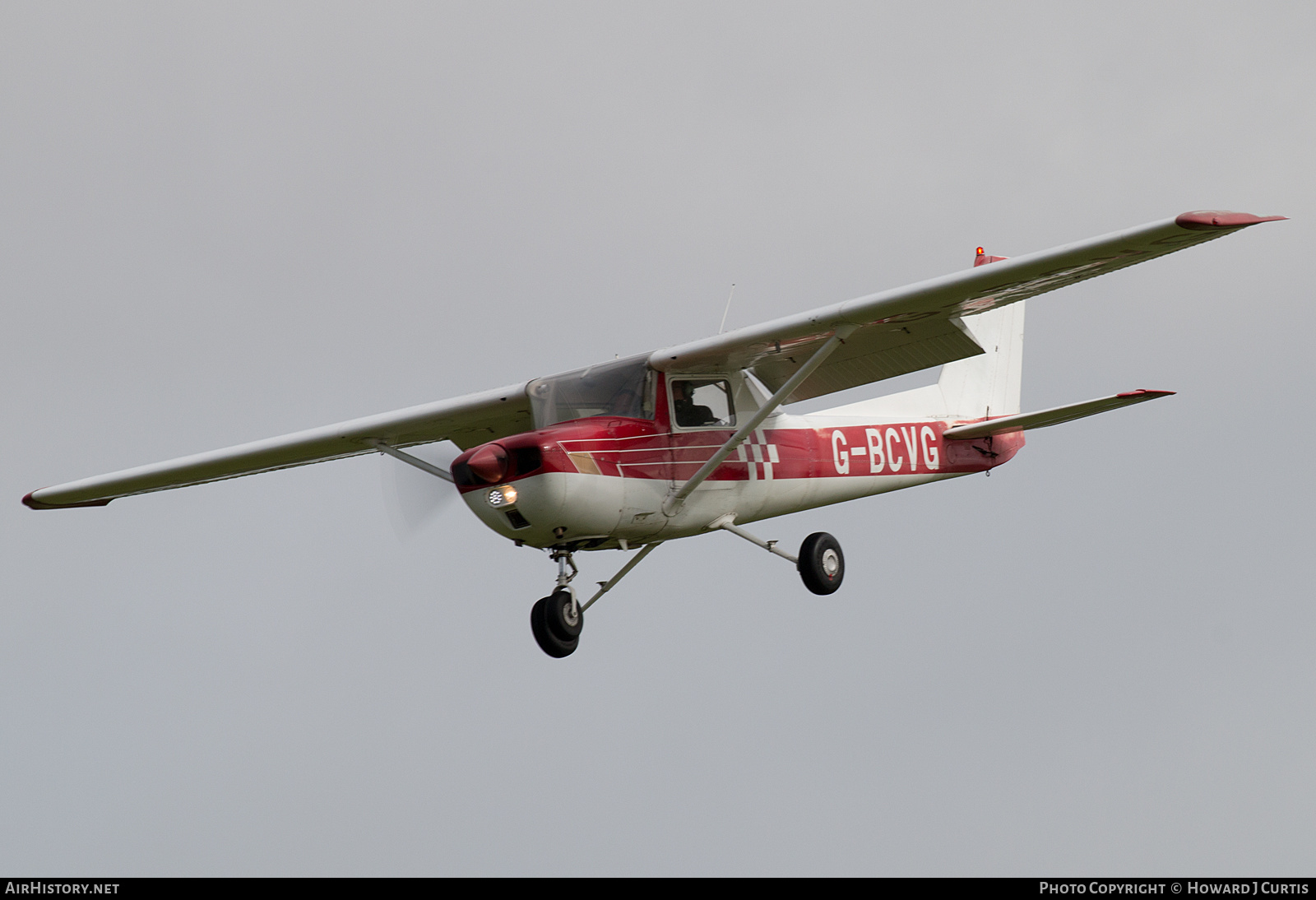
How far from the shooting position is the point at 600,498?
44.3 feet

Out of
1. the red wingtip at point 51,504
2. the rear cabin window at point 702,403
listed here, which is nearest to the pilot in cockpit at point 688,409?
the rear cabin window at point 702,403

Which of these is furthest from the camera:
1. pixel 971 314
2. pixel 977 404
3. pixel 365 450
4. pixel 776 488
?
pixel 977 404

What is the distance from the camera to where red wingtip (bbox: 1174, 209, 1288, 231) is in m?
11.3

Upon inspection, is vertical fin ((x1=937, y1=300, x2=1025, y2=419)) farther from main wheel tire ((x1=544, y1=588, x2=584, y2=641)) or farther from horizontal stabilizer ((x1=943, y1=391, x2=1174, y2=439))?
main wheel tire ((x1=544, y1=588, x2=584, y2=641))

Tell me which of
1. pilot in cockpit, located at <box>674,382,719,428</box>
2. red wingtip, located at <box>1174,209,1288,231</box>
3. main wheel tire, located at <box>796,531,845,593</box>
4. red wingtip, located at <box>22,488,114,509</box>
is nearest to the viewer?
red wingtip, located at <box>1174,209,1288,231</box>

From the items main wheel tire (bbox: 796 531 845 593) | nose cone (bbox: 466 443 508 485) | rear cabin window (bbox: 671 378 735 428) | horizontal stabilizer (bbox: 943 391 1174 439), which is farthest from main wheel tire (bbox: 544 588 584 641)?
horizontal stabilizer (bbox: 943 391 1174 439)

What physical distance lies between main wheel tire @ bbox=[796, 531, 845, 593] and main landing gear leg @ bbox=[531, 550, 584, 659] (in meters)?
2.50

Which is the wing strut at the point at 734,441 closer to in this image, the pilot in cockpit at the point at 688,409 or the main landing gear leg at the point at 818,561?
the pilot in cockpit at the point at 688,409

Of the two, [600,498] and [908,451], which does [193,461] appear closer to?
[600,498]

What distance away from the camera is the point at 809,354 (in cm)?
1480

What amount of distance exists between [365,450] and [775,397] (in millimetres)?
4730

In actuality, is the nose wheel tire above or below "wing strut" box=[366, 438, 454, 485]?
below

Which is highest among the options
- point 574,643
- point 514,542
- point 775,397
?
point 775,397

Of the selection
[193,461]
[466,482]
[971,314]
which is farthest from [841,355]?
[193,461]
